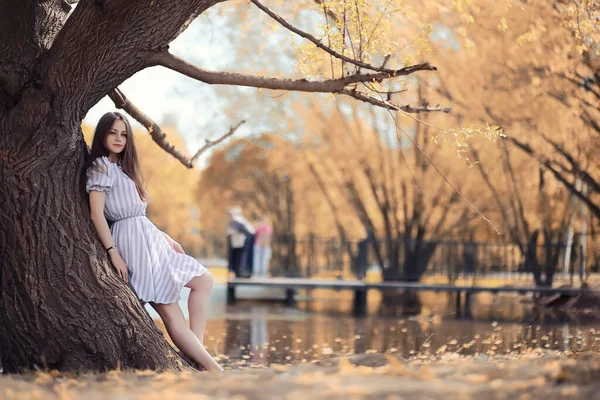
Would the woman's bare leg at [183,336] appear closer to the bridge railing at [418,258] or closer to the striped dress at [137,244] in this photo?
the striped dress at [137,244]

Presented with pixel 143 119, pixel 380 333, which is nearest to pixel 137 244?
pixel 143 119

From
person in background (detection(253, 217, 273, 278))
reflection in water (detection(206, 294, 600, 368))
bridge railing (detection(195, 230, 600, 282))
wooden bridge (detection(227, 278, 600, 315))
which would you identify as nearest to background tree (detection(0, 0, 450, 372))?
reflection in water (detection(206, 294, 600, 368))

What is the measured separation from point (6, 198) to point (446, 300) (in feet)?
57.2

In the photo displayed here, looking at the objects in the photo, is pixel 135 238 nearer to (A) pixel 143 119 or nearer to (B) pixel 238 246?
(A) pixel 143 119

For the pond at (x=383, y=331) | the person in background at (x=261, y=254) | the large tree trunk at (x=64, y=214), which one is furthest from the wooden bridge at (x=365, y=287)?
the large tree trunk at (x=64, y=214)

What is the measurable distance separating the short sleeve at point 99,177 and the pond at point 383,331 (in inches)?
124

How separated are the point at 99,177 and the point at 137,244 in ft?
1.96

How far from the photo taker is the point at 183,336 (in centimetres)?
690

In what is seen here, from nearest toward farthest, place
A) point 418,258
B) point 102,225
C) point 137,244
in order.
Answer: point 102,225
point 137,244
point 418,258

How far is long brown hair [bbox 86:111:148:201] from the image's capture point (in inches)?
273

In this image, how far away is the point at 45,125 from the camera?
6578 mm

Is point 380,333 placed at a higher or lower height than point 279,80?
lower

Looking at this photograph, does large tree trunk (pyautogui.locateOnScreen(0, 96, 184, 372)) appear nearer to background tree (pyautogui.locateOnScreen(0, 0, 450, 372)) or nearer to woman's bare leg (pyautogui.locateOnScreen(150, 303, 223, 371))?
background tree (pyautogui.locateOnScreen(0, 0, 450, 372))

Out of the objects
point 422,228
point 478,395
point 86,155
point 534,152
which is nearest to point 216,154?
point 422,228
